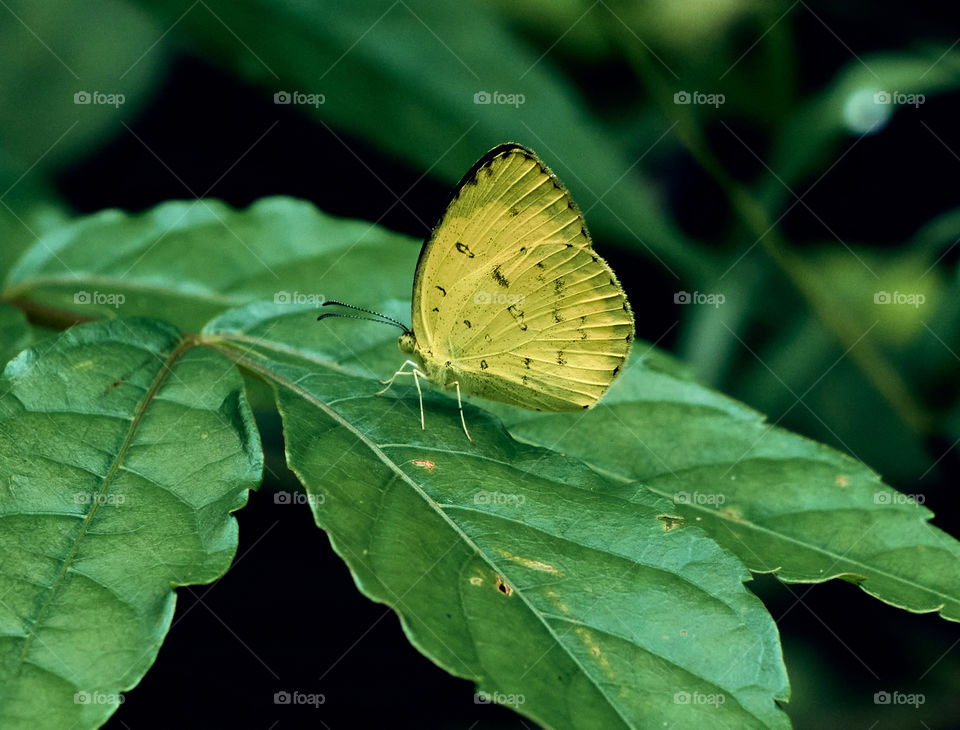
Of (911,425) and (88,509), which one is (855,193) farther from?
(88,509)

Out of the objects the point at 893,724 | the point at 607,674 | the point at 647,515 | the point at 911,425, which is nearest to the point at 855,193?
the point at 911,425

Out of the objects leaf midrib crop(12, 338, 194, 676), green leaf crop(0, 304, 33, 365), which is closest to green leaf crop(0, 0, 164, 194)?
green leaf crop(0, 304, 33, 365)

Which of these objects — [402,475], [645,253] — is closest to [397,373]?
[402,475]

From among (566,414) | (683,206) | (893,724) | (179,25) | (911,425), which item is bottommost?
(893,724)

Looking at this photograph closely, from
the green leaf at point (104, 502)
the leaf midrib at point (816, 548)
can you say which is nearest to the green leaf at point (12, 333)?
the green leaf at point (104, 502)

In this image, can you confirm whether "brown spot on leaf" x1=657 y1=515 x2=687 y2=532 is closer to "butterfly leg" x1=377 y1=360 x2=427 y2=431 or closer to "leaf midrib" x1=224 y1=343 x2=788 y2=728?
"leaf midrib" x1=224 y1=343 x2=788 y2=728

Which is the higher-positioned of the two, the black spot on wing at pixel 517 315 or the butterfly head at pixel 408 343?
the black spot on wing at pixel 517 315

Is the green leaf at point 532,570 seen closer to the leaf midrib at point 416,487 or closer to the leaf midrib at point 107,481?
the leaf midrib at point 416,487
